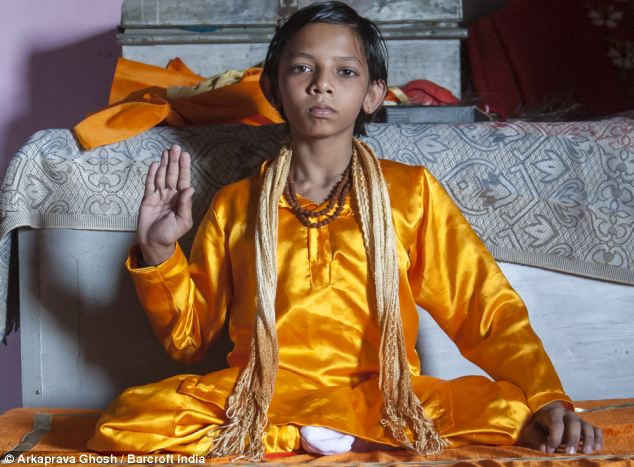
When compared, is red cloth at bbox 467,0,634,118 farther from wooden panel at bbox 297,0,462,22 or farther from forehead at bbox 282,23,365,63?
forehead at bbox 282,23,365,63

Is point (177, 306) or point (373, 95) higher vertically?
point (373, 95)

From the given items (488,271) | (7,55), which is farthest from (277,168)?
(7,55)

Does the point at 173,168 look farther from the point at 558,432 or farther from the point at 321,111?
the point at 558,432

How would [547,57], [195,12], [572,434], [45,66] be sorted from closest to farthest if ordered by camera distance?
[572,434]
[195,12]
[45,66]
[547,57]

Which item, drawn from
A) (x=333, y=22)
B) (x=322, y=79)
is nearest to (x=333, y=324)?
(x=322, y=79)

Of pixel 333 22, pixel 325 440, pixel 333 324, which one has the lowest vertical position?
pixel 325 440

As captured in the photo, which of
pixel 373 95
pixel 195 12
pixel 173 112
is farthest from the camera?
pixel 195 12

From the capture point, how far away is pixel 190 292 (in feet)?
5.36

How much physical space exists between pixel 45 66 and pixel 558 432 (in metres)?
2.41

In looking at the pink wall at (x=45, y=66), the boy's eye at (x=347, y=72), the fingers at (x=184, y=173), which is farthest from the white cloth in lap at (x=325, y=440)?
the pink wall at (x=45, y=66)

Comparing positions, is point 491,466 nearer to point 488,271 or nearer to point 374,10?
point 488,271

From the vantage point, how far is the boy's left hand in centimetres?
135

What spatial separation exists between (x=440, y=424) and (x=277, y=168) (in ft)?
1.80

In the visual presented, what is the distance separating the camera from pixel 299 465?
4.40 feet
